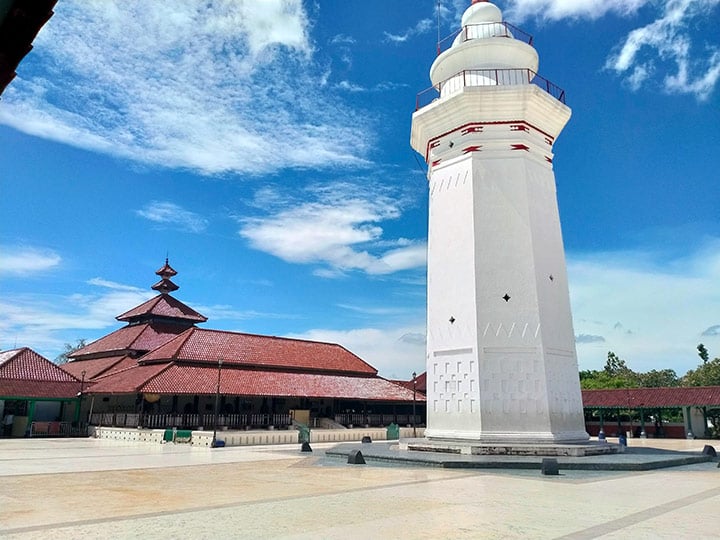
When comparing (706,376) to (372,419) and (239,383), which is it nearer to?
(372,419)

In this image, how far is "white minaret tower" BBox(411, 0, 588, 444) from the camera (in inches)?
585

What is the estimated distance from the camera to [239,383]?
2867 cm

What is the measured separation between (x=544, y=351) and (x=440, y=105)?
8.45 metres

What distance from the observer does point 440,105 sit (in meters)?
17.2

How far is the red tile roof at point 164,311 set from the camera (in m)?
37.7

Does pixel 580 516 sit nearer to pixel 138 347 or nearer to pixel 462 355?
pixel 462 355

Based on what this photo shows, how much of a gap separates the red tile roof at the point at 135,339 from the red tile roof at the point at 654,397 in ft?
93.9

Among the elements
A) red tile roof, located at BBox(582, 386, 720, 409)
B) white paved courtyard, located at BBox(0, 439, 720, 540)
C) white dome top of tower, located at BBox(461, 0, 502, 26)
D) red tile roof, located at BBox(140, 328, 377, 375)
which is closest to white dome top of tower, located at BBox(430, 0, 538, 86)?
white dome top of tower, located at BBox(461, 0, 502, 26)

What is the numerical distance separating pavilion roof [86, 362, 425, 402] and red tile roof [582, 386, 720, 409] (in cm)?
1225

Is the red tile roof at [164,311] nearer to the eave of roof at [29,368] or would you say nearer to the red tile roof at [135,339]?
the red tile roof at [135,339]

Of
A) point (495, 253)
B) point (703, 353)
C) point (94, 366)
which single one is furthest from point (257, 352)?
point (703, 353)

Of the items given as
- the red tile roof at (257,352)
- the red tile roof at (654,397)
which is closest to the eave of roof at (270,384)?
the red tile roof at (257,352)

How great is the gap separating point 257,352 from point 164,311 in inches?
353

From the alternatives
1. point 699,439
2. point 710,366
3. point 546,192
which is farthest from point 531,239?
point 710,366
